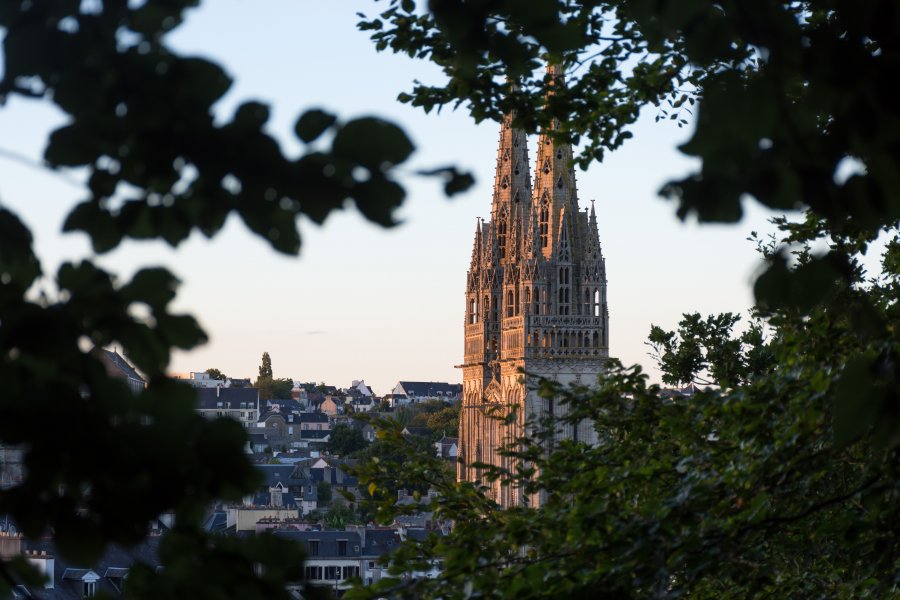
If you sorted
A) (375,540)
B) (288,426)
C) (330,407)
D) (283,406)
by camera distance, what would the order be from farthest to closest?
(330,407), (283,406), (288,426), (375,540)

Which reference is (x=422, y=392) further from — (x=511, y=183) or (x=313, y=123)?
(x=313, y=123)

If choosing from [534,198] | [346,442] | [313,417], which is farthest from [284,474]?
[313,417]

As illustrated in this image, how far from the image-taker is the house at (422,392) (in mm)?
158125

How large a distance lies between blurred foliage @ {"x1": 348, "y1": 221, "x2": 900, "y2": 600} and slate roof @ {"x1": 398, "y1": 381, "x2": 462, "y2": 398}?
15194cm

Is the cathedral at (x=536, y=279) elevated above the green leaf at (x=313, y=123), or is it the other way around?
the cathedral at (x=536, y=279)

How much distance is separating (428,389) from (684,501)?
520ft

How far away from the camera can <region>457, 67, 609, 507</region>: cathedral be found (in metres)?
67.6

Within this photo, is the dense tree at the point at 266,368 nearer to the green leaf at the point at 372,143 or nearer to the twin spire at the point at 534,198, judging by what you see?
the twin spire at the point at 534,198

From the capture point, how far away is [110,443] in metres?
2.08

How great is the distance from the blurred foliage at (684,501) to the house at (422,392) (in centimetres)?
14758

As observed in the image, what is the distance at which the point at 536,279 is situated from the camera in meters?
68.2

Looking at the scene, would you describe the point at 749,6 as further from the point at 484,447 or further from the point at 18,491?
the point at 484,447

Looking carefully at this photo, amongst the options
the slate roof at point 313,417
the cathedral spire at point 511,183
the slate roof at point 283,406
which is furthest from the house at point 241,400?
the cathedral spire at point 511,183

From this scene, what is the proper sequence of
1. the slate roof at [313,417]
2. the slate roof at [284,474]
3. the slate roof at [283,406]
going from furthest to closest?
the slate roof at [313,417] → the slate roof at [283,406] → the slate roof at [284,474]
